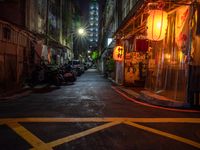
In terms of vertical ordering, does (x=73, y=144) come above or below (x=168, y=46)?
below

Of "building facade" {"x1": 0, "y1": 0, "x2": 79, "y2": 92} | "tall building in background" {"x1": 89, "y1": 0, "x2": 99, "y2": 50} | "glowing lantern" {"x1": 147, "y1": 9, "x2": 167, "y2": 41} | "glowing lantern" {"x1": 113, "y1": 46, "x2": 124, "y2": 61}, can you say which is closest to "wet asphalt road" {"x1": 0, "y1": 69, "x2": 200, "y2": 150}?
"glowing lantern" {"x1": 147, "y1": 9, "x2": 167, "y2": 41}

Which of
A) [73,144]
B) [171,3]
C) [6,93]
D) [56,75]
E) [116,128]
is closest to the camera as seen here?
[73,144]

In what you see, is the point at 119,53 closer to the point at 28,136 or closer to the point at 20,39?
the point at 20,39

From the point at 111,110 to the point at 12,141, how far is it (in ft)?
16.7

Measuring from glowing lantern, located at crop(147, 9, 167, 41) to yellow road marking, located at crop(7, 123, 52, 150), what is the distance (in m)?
8.15

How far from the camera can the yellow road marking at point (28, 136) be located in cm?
625

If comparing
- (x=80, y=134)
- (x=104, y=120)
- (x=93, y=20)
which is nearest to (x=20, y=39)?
(x=104, y=120)

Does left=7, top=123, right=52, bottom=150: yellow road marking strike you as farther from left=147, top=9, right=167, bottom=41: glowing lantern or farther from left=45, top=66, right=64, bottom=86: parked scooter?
left=45, top=66, right=64, bottom=86: parked scooter

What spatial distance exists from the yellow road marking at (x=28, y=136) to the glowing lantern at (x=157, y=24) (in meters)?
8.15

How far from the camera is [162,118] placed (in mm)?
9711

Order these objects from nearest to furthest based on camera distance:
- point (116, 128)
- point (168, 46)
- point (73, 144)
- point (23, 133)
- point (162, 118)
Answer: point (73, 144), point (23, 133), point (116, 128), point (162, 118), point (168, 46)

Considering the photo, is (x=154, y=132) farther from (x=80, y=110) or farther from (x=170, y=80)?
(x=170, y=80)

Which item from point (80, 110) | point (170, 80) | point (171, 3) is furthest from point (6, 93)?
point (171, 3)

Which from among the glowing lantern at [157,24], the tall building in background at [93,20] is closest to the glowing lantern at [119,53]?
the glowing lantern at [157,24]
